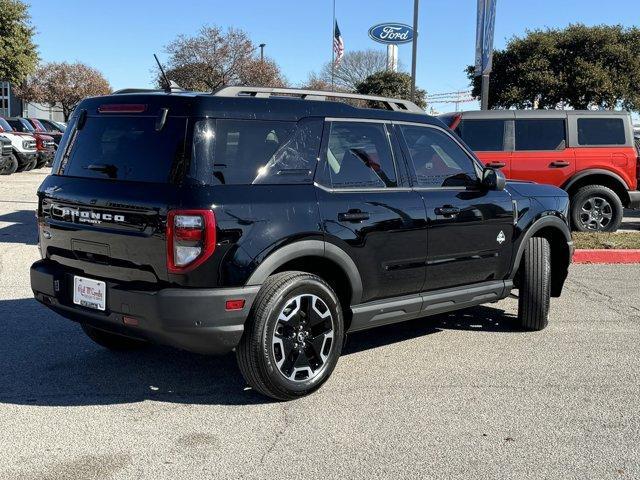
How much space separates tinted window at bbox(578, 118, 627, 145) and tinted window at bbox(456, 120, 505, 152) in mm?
1375

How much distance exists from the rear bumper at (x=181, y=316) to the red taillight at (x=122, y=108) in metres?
1.05

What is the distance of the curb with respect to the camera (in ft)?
30.2

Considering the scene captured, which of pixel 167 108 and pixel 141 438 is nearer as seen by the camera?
pixel 141 438

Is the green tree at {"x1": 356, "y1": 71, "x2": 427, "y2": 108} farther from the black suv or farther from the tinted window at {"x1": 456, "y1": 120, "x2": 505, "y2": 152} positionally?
the black suv

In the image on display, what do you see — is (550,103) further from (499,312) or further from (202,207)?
(202,207)

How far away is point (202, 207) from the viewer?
3734 millimetres

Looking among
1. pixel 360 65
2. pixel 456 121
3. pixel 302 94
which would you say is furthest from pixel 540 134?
pixel 360 65

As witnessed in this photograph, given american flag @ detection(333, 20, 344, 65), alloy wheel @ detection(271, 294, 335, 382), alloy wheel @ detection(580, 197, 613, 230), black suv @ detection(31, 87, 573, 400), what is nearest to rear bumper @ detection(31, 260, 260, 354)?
black suv @ detection(31, 87, 573, 400)

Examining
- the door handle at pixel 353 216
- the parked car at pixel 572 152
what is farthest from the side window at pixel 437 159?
the parked car at pixel 572 152

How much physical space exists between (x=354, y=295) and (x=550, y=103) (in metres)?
27.2

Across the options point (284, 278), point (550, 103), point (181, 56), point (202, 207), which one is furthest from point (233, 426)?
point (181, 56)

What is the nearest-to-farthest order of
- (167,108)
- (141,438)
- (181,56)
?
(141,438) → (167,108) → (181,56)

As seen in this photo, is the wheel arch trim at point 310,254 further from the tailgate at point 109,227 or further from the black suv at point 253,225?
the tailgate at point 109,227

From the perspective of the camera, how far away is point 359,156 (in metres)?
4.65
